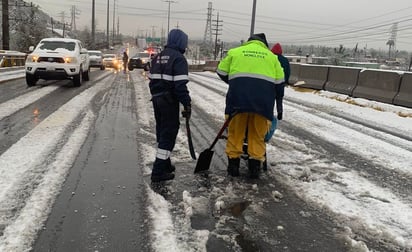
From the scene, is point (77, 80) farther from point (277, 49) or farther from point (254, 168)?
point (254, 168)

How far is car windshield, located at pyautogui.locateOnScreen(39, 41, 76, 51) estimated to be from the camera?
1532cm

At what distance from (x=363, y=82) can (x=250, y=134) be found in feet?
35.1

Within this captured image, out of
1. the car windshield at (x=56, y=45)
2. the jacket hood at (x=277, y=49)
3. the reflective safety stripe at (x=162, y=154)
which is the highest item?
the jacket hood at (x=277, y=49)

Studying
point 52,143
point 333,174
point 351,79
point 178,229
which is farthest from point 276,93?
point 351,79

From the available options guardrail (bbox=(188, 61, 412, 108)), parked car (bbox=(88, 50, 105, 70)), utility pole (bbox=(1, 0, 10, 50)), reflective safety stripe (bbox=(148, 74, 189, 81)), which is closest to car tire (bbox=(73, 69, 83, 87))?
guardrail (bbox=(188, 61, 412, 108))

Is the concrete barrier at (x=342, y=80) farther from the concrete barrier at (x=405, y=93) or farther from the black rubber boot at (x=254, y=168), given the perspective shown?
the black rubber boot at (x=254, y=168)

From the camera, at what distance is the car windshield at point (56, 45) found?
15.3 meters

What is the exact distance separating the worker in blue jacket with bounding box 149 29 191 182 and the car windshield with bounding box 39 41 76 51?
11689mm

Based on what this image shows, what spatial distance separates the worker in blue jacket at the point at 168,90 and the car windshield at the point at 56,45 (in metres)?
11.7

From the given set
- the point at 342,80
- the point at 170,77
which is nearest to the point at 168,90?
the point at 170,77

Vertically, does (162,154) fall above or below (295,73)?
below

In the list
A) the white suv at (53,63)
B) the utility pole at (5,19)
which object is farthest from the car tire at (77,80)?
the utility pole at (5,19)

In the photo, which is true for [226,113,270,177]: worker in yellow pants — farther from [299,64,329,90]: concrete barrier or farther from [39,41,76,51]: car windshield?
[299,64,329,90]: concrete barrier

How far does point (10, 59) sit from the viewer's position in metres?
24.4
